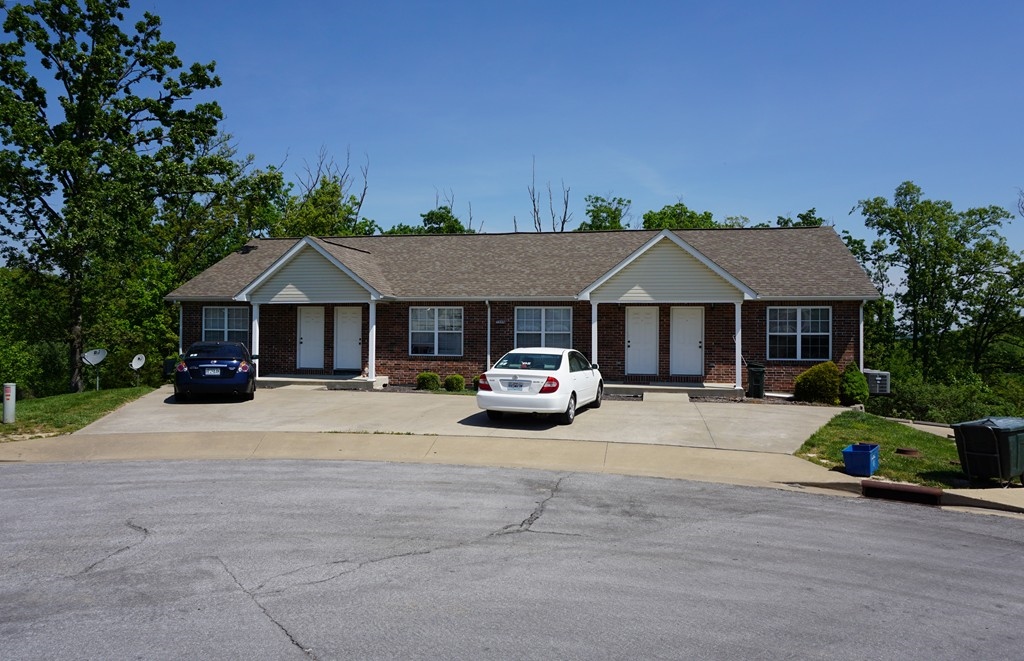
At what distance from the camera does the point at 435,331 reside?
24.8m

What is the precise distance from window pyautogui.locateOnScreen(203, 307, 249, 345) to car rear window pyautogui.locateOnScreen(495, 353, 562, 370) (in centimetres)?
1350

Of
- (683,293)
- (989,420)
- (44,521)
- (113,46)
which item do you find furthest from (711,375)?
(113,46)

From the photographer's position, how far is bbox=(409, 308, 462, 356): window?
24750mm

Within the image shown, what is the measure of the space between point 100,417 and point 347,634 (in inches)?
560

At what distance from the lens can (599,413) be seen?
57.0 feet

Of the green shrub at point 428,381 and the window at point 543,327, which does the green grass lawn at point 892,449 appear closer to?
the window at point 543,327

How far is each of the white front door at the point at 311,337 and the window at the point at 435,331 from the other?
10.3ft

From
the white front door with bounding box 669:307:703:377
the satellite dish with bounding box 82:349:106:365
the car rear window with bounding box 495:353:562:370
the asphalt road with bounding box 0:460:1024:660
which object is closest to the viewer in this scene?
the asphalt road with bounding box 0:460:1024:660

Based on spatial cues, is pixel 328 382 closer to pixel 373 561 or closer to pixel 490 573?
pixel 373 561

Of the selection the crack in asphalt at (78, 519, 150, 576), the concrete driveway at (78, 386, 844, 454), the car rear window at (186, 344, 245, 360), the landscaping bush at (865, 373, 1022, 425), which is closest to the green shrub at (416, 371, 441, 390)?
the concrete driveway at (78, 386, 844, 454)

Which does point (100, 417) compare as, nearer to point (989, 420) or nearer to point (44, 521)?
point (44, 521)

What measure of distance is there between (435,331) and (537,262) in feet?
14.6

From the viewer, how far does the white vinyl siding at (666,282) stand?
72.5 ft

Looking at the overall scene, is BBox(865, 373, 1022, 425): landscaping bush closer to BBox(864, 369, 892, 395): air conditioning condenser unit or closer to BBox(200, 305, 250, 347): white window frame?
BBox(864, 369, 892, 395): air conditioning condenser unit
